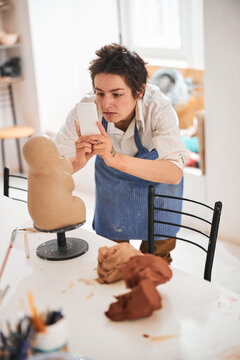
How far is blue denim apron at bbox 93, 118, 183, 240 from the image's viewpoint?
214 centimetres

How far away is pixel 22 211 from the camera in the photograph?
6.63 feet

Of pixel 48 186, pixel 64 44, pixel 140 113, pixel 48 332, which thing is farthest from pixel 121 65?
pixel 64 44

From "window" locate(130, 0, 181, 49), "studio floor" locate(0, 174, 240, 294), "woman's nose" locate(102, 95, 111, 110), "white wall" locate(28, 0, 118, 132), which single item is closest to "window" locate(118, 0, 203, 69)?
"window" locate(130, 0, 181, 49)

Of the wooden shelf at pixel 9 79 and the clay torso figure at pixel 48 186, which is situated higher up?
the wooden shelf at pixel 9 79

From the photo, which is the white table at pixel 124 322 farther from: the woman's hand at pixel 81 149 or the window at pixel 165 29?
the window at pixel 165 29

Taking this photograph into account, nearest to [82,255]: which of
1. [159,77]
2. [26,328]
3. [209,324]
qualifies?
[209,324]

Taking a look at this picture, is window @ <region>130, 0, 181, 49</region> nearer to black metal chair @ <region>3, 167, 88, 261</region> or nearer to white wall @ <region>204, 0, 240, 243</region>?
white wall @ <region>204, 0, 240, 243</region>

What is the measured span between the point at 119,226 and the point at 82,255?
25.3 inches

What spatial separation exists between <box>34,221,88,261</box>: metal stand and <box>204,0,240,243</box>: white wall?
1.72 meters

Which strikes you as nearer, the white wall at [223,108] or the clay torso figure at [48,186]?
the clay torso figure at [48,186]

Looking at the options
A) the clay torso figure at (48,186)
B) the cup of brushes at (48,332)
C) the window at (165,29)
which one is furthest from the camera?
the window at (165,29)

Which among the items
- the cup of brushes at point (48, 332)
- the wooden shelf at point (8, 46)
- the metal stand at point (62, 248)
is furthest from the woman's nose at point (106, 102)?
the wooden shelf at point (8, 46)

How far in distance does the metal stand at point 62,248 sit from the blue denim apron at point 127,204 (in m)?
0.55

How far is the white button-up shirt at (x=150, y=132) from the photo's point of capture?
1872 mm
